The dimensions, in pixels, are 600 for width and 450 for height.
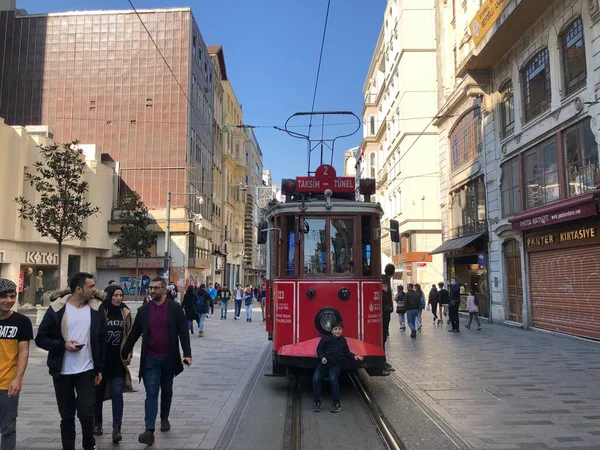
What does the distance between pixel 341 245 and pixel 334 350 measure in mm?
1688

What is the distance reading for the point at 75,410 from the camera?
15.8 ft

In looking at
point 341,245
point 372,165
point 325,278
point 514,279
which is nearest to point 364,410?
point 325,278

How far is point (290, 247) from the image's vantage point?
819 cm

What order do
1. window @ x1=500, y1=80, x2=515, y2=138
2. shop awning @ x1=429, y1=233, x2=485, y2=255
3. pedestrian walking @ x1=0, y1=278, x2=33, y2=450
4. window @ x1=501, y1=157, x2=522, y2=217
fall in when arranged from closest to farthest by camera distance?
1. pedestrian walking @ x1=0, y1=278, x2=33, y2=450
2. window @ x1=501, y1=157, x2=522, y2=217
3. window @ x1=500, y1=80, x2=515, y2=138
4. shop awning @ x1=429, y1=233, x2=485, y2=255

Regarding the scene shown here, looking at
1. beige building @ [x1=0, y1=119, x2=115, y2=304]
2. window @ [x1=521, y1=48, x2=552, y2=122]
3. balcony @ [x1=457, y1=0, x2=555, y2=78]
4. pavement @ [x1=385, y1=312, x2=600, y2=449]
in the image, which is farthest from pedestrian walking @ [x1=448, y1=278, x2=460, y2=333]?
beige building @ [x1=0, y1=119, x2=115, y2=304]

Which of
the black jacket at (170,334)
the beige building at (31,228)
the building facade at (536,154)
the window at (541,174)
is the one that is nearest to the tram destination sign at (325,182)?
the black jacket at (170,334)

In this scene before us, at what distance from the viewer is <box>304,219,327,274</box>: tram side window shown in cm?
803

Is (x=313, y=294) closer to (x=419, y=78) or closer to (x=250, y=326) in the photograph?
(x=250, y=326)

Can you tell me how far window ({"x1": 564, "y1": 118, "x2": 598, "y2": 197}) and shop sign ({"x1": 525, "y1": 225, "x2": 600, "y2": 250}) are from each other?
109 cm

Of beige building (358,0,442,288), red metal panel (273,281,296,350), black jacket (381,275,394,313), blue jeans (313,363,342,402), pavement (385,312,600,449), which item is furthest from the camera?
beige building (358,0,442,288)

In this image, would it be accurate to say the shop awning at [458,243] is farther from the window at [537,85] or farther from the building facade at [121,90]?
the building facade at [121,90]

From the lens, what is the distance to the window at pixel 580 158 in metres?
14.1

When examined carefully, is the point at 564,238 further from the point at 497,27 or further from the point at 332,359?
the point at 332,359

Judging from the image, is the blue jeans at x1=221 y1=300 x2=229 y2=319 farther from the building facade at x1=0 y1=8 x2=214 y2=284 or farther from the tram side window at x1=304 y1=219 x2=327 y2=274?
the tram side window at x1=304 y1=219 x2=327 y2=274
